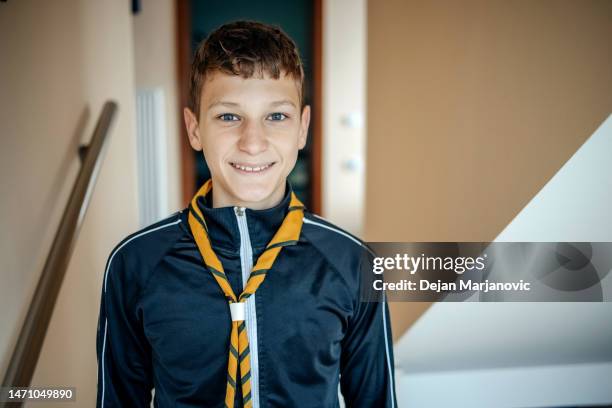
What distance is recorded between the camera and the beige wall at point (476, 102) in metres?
0.85

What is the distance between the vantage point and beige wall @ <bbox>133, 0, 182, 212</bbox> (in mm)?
2895

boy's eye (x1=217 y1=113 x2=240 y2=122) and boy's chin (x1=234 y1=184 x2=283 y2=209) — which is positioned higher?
boy's eye (x1=217 y1=113 x2=240 y2=122)

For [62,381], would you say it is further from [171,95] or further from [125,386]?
[171,95]

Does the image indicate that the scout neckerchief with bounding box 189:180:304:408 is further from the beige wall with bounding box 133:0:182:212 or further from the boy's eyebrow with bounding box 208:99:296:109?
the beige wall with bounding box 133:0:182:212

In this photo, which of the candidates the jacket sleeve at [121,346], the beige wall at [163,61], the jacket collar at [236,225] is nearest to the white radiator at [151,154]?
the beige wall at [163,61]

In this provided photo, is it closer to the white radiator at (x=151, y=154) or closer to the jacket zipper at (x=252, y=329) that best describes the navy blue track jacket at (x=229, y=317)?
the jacket zipper at (x=252, y=329)

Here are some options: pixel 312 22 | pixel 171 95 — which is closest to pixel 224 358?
pixel 171 95

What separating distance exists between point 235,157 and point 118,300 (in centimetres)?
30

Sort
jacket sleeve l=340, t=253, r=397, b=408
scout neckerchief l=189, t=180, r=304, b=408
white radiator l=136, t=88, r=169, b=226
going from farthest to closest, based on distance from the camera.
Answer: white radiator l=136, t=88, r=169, b=226, jacket sleeve l=340, t=253, r=397, b=408, scout neckerchief l=189, t=180, r=304, b=408

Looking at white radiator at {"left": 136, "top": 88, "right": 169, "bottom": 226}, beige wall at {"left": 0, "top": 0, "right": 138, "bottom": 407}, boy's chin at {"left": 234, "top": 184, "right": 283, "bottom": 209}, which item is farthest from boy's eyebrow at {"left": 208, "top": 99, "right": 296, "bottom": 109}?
white radiator at {"left": 136, "top": 88, "right": 169, "bottom": 226}

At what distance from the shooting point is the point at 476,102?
35.8 inches

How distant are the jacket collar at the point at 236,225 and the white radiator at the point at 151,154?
2.16 meters

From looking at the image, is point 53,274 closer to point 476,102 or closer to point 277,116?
point 277,116

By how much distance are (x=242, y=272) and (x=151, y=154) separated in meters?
2.26
